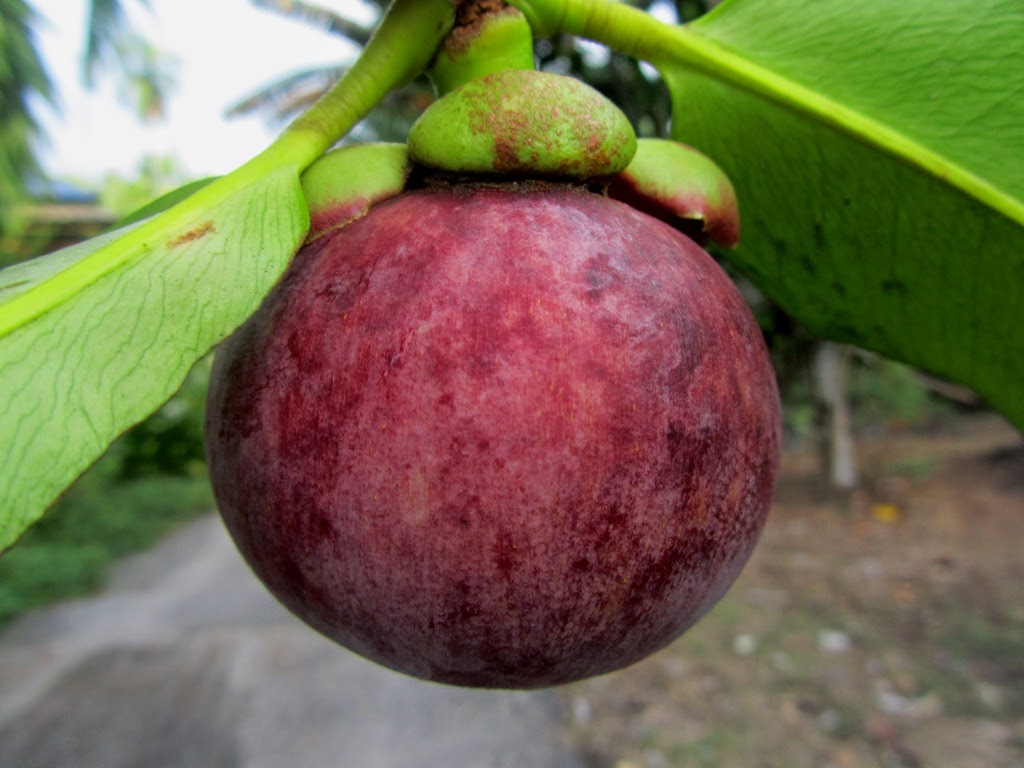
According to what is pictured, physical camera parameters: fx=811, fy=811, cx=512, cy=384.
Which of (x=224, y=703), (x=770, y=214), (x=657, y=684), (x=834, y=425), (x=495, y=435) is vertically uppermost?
(x=495, y=435)

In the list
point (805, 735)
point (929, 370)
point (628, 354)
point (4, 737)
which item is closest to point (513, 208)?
point (628, 354)

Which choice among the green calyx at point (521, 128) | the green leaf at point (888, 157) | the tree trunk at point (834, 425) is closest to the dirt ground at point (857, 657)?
the tree trunk at point (834, 425)

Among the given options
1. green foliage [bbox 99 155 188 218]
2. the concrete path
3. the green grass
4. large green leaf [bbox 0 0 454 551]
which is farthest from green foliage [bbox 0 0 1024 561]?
green foliage [bbox 99 155 188 218]

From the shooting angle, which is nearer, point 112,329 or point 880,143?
point 112,329

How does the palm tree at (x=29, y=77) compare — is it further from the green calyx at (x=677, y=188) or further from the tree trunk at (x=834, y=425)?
the tree trunk at (x=834, y=425)

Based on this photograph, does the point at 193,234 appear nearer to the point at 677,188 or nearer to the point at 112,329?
the point at 112,329

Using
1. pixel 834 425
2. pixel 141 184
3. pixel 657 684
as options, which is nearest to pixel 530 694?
pixel 657 684

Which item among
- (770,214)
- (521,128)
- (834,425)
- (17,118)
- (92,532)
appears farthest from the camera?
(92,532)
